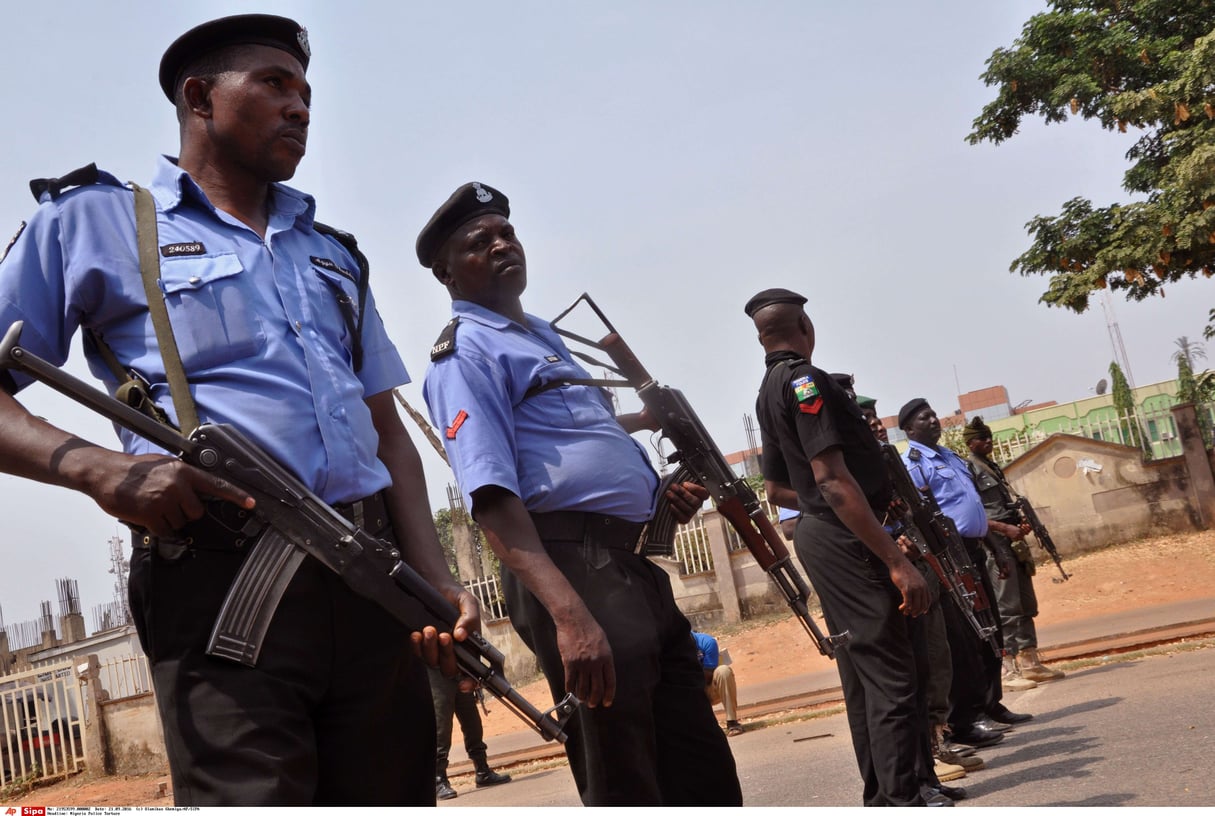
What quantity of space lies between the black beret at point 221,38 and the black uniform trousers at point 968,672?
17.7 feet

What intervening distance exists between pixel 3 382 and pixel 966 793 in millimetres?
4673

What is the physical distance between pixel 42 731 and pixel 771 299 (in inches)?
597

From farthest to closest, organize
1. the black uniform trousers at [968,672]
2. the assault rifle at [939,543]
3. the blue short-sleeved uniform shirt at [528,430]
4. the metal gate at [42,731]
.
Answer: the metal gate at [42,731], the black uniform trousers at [968,672], the assault rifle at [939,543], the blue short-sleeved uniform shirt at [528,430]

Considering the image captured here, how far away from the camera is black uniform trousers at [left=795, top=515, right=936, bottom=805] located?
447 centimetres

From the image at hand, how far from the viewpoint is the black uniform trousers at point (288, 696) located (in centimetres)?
209

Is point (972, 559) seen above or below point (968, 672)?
above

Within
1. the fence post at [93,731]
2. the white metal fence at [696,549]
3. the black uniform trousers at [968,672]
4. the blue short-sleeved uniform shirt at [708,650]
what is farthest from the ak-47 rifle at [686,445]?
the white metal fence at [696,549]

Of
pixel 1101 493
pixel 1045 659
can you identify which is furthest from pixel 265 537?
pixel 1101 493


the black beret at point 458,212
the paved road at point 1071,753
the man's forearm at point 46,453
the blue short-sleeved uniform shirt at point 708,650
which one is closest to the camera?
the man's forearm at point 46,453

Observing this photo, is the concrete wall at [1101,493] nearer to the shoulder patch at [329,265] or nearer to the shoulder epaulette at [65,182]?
the shoulder patch at [329,265]

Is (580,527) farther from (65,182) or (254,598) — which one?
(65,182)

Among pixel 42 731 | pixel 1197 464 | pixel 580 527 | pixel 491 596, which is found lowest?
pixel 42 731

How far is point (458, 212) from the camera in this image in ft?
12.8

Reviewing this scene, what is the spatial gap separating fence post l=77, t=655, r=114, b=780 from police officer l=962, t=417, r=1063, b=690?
41.0ft
